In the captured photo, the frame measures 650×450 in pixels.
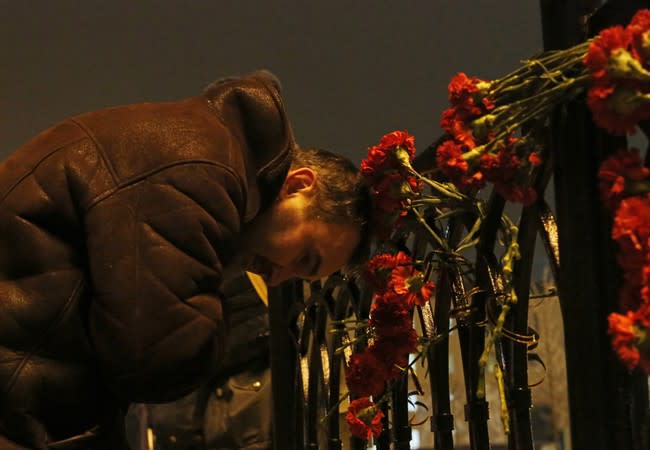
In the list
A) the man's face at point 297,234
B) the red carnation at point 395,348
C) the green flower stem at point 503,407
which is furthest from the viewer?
the man's face at point 297,234

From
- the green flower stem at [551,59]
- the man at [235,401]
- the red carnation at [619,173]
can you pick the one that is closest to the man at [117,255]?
the green flower stem at [551,59]

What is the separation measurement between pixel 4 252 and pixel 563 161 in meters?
0.68

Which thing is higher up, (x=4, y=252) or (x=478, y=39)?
(x=478, y=39)

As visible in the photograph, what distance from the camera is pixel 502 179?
43.1 inches

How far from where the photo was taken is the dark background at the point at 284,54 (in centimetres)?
267

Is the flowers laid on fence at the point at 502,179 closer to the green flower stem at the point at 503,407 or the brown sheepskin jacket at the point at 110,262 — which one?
the green flower stem at the point at 503,407

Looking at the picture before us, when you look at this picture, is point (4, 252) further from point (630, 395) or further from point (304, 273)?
point (630, 395)

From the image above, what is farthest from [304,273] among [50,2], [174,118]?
[50,2]

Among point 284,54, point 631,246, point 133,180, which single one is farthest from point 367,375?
point 284,54

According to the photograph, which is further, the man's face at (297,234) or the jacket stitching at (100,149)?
the man's face at (297,234)

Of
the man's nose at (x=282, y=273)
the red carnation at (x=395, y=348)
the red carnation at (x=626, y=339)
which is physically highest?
the man's nose at (x=282, y=273)

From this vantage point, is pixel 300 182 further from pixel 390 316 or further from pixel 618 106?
pixel 618 106

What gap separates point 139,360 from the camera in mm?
1294

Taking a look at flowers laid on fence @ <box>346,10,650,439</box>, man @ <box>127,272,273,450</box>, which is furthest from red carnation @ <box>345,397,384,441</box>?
man @ <box>127,272,273,450</box>
